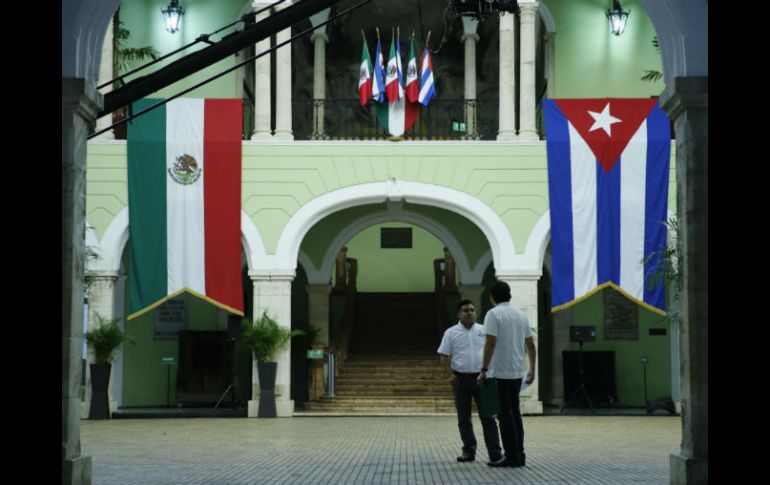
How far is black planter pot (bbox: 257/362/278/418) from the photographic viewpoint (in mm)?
19328

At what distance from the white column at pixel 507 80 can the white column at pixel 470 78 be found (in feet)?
2.20

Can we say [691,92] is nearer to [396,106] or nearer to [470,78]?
[396,106]

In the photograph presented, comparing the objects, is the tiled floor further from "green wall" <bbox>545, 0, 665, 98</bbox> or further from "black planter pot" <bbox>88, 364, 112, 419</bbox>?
"green wall" <bbox>545, 0, 665, 98</bbox>

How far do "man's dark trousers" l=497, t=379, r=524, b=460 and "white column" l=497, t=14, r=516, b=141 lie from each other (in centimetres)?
1109

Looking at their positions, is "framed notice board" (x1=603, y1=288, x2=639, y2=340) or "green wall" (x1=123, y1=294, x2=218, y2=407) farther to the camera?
"framed notice board" (x1=603, y1=288, x2=639, y2=340)

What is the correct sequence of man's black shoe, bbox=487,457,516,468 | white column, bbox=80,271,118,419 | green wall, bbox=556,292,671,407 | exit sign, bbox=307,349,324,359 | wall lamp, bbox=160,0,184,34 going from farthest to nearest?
green wall, bbox=556,292,671,407
wall lamp, bbox=160,0,184,34
exit sign, bbox=307,349,324,359
white column, bbox=80,271,118,419
man's black shoe, bbox=487,457,516,468

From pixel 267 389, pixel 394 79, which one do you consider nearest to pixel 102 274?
pixel 267 389

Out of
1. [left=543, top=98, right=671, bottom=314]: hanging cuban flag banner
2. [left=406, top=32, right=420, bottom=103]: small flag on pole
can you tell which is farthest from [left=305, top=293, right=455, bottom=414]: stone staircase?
[left=406, top=32, right=420, bottom=103]: small flag on pole

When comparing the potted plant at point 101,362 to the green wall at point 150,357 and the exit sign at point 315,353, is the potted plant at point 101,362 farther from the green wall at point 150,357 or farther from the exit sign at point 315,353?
the green wall at point 150,357
